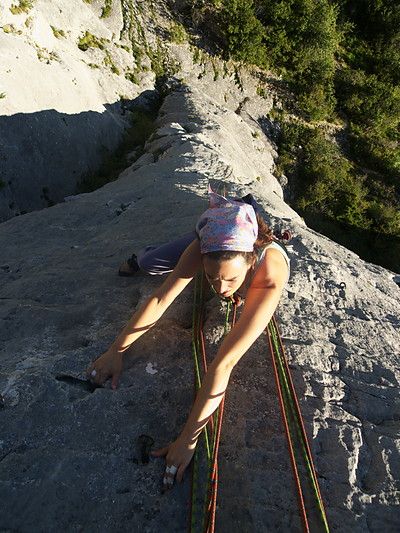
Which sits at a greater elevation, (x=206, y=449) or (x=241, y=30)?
(x=241, y=30)

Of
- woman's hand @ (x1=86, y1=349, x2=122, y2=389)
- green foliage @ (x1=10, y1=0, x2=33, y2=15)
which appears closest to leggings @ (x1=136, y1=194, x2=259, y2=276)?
woman's hand @ (x1=86, y1=349, x2=122, y2=389)

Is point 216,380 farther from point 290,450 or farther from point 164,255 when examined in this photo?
point 164,255

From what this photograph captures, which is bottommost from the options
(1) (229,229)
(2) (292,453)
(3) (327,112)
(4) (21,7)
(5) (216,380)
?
(2) (292,453)

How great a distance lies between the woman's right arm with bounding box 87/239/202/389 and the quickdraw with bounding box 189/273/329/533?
51 cm

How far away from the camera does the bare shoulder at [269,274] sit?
254 cm

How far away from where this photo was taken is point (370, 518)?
87.4 inches

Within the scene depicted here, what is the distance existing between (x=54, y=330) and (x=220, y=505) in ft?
7.40

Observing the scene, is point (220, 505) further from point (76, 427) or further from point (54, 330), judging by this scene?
point (54, 330)

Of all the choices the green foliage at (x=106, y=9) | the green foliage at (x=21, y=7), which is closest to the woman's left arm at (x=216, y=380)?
the green foliage at (x=21, y=7)

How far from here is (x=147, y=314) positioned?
2875mm

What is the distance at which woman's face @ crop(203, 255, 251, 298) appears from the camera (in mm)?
2354

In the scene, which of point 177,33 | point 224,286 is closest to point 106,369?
point 224,286

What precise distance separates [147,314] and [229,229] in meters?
1.03

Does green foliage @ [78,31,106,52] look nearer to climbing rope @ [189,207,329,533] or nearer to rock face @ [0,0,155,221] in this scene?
rock face @ [0,0,155,221]
